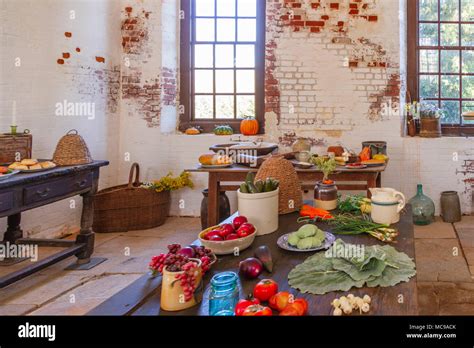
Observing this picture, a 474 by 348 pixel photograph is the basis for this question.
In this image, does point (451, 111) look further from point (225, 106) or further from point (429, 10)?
point (225, 106)

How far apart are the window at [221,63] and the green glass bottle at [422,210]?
7.56 feet

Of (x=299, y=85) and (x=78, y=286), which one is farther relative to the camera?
(x=299, y=85)

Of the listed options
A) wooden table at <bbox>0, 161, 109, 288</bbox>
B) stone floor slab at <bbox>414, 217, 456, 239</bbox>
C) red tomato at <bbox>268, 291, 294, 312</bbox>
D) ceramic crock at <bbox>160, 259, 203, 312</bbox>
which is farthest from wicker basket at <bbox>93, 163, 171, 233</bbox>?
red tomato at <bbox>268, 291, 294, 312</bbox>

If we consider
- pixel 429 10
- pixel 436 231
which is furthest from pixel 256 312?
pixel 429 10

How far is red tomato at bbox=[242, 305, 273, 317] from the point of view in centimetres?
119

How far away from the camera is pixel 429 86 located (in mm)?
5824

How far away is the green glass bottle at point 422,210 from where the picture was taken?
5223 millimetres

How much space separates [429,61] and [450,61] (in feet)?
0.88

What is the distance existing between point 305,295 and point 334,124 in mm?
4510

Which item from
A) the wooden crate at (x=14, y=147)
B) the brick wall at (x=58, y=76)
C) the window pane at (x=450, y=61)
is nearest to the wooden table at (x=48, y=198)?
the wooden crate at (x=14, y=147)

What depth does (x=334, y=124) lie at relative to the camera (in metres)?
5.67

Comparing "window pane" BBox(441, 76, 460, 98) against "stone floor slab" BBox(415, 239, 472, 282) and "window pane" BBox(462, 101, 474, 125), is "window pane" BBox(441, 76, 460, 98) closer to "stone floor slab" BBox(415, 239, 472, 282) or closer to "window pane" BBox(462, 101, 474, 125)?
"window pane" BBox(462, 101, 474, 125)
